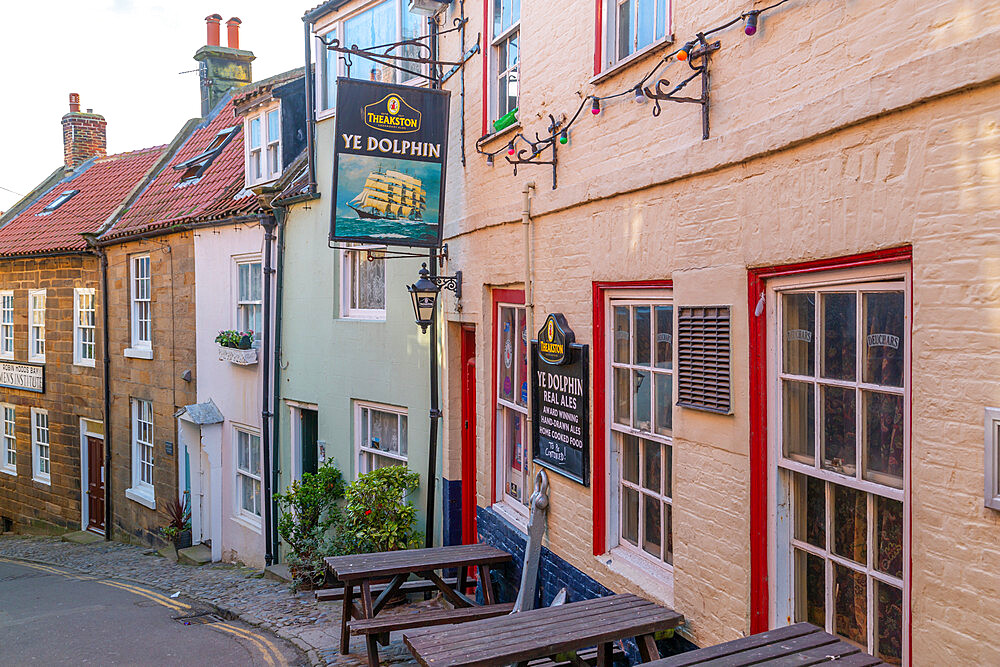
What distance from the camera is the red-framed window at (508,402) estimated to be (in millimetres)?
7891

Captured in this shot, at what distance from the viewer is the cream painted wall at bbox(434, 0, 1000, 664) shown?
3098 millimetres

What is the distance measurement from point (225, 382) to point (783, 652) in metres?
11.9

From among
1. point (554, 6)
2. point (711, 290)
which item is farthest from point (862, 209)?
point (554, 6)

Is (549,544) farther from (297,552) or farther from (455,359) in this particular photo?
(297,552)

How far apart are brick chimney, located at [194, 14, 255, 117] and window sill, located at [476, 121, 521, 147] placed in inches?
550

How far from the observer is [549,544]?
700cm

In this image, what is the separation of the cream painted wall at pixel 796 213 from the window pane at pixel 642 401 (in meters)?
0.41

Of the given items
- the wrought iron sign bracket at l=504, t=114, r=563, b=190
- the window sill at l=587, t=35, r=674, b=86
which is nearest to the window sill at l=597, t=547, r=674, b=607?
the wrought iron sign bracket at l=504, t=114, r=563, b=190

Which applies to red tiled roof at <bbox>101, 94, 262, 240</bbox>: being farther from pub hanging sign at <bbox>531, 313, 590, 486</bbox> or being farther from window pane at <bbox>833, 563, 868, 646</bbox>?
window pane at <bbox>833, 563, 868, 646</bbox>

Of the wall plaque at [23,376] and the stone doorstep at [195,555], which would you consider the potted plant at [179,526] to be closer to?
the stone doorstep at [195,555]

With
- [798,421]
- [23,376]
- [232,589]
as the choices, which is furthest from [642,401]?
[23,376]

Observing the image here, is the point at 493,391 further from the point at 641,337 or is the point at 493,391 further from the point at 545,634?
the point at 545,634

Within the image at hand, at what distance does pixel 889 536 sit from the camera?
370 cm

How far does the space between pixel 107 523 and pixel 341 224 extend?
12.8 m
